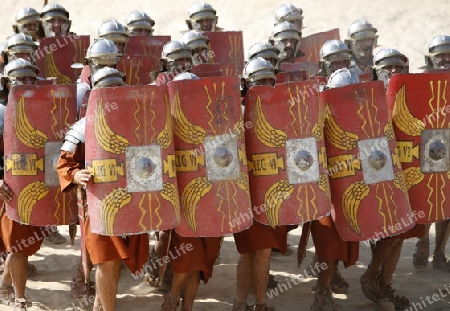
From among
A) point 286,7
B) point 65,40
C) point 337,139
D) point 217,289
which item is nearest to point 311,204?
point 337,139

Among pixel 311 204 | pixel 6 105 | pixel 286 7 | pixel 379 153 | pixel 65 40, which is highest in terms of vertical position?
pixel 286 7

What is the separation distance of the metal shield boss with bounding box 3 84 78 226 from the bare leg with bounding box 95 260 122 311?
0.70 meters

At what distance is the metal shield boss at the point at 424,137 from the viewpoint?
6715 millimetres

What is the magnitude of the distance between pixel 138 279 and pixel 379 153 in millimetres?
2912

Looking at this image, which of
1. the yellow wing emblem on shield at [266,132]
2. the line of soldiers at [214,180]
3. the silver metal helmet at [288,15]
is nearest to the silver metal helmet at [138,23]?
the silver metal helmet at [288,15]

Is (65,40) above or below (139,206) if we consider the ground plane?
above

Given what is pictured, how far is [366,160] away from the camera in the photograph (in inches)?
254

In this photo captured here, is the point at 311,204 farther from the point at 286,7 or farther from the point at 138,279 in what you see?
the point at 286,7

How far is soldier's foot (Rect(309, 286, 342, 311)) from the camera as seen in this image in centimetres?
691

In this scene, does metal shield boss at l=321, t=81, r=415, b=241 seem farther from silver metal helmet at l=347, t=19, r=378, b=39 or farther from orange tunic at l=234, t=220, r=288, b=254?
silver metal helmet at l=347, t=19, r=378, b=39

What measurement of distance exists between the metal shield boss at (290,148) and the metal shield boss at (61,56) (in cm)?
328

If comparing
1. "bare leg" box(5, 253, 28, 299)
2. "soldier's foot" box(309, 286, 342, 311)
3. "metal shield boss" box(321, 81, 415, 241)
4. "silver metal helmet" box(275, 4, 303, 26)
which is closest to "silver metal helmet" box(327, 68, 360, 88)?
"metal shield boss" box(321, 81, 415, 241)

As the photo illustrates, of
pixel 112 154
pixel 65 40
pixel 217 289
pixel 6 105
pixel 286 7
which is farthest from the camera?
pixel 286 7

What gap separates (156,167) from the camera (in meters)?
5.82
